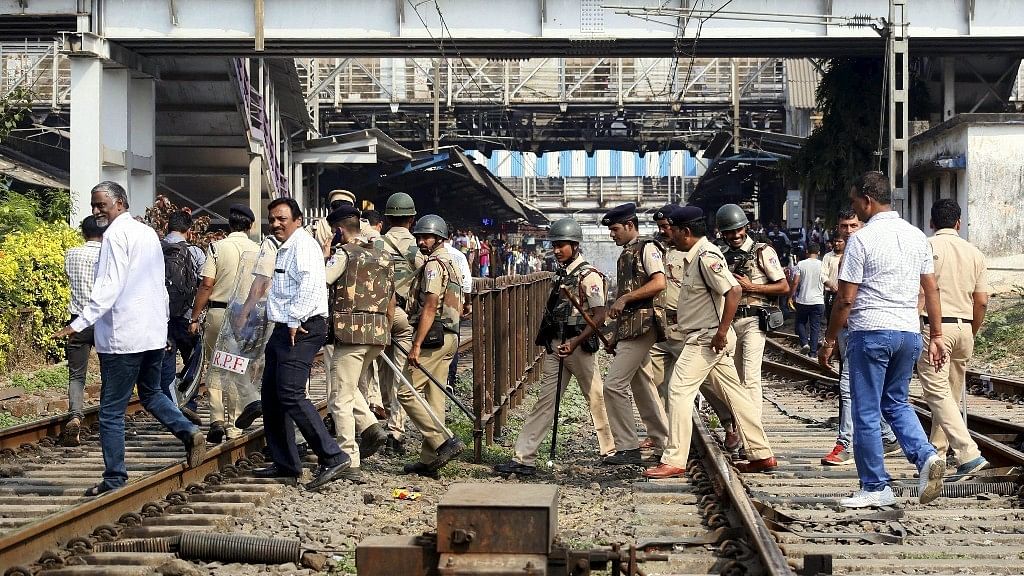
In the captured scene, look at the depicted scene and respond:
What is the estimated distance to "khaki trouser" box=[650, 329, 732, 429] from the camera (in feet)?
31.8

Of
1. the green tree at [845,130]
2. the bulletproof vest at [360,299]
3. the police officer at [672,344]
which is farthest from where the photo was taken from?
the green tree at [845,130]

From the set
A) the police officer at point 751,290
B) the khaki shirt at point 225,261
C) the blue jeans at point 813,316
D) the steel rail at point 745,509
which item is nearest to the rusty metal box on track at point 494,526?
the steel rail at point 745,509

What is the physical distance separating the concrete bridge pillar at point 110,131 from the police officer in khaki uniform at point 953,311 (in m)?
15.5

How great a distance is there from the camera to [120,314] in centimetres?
777

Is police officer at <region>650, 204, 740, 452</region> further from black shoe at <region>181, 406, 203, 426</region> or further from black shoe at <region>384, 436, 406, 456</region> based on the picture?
black shoe at <region>181, 406, 203, 426</region>

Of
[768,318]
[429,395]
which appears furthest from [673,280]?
[429,395]

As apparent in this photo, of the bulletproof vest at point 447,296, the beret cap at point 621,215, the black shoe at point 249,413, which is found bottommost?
the black shoe at point 249,413

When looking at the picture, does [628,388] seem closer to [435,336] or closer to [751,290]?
[751,290]

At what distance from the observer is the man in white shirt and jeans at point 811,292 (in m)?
19.1

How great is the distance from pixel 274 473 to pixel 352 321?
116 cm

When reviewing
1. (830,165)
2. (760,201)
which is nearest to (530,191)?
(760,201)

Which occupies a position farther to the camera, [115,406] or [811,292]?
[811,292]

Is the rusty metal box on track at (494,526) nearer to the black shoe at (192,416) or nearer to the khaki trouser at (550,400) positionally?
the khaki trouser at (550,400)

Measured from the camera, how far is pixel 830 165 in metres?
29.3
